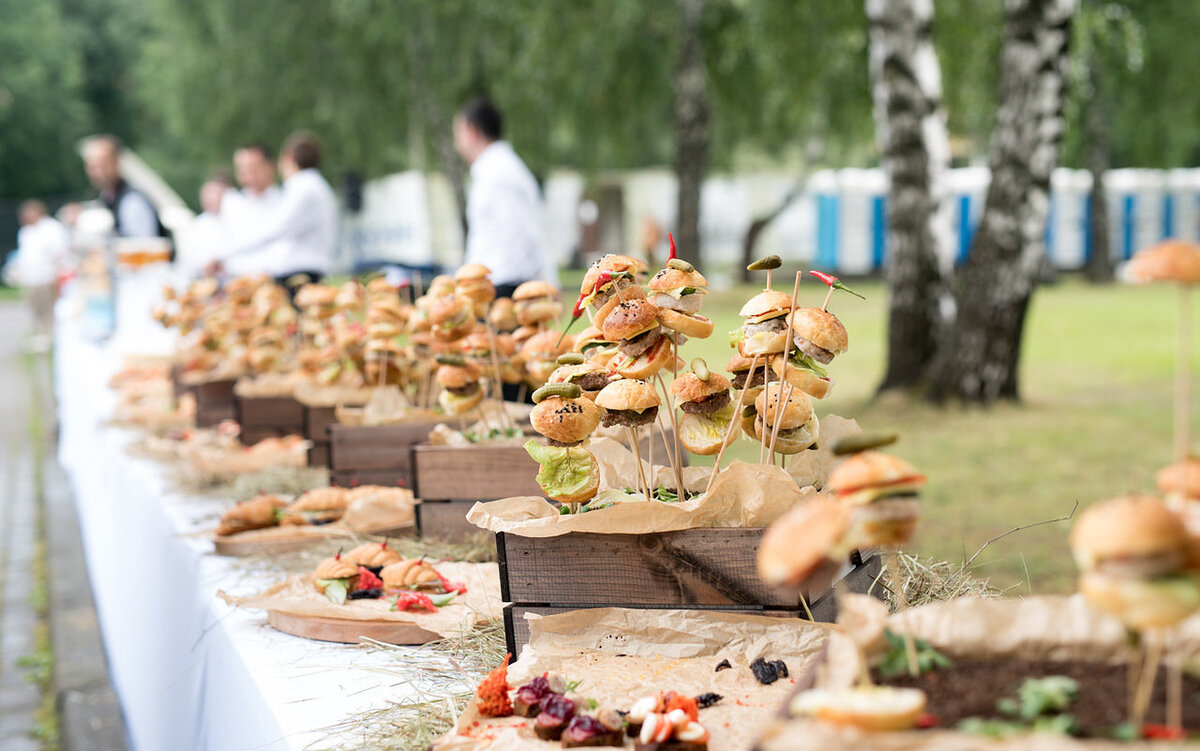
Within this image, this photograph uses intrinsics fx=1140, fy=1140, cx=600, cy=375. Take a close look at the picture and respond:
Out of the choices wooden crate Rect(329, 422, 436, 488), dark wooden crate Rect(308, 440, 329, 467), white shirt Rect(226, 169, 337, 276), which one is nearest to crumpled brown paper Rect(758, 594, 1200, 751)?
wooden crate Rect(329, 422, 436, 488)

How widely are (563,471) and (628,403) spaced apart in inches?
5.6

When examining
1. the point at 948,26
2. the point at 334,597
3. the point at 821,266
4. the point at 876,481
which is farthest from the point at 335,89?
the point at 876,481

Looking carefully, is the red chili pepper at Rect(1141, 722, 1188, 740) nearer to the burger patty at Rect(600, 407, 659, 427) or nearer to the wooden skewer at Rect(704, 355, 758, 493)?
the wooden skewer at Rect(704, 355, 758, 493)

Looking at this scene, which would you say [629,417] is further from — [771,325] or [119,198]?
[119,198]

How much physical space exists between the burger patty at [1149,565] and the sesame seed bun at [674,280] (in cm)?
85

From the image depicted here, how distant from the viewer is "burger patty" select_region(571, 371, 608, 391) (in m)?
1.74

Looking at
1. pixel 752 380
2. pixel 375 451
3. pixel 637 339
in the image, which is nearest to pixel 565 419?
pixel 637 339

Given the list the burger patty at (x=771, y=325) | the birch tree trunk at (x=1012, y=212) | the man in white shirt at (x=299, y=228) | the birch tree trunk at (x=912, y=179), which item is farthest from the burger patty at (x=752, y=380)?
the birch tree trunk at (x=912, y=179)

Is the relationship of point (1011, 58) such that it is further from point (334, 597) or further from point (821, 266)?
point (821, 266)

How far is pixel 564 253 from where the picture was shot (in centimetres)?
2555

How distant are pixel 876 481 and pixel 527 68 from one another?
1150 centimetres

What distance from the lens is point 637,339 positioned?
1605 millimetres

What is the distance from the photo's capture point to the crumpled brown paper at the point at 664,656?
4.53 ft

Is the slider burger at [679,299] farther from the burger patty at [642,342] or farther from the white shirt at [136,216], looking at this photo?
the white shirt at [136,216]
